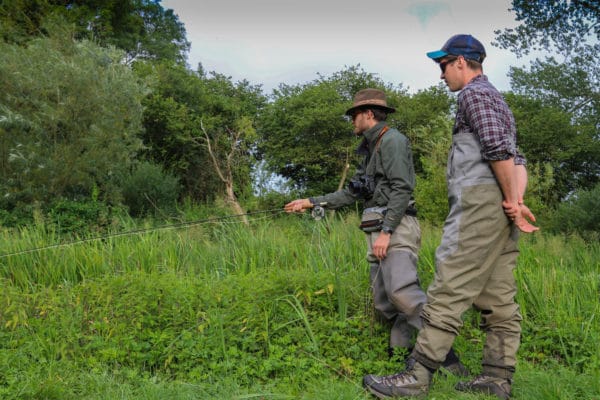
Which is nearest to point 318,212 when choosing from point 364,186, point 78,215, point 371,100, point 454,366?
point 364,186

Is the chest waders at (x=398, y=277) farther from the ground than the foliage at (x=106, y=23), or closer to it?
closer to it

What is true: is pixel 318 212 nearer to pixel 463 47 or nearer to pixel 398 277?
pixel 398 277

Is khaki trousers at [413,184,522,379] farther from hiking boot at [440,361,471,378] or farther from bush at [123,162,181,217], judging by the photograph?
bush at [123,162,181,217]

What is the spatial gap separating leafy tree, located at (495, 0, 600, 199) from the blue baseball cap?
1476cm

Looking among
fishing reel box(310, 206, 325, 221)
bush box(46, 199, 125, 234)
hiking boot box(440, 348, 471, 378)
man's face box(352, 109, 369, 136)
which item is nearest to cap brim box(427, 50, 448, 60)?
man's face box(352, 109, 369, 136)

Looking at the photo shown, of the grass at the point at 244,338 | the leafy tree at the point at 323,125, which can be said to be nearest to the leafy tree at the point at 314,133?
the leafy tree at the point at 323,125

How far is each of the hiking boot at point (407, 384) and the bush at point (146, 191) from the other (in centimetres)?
1346

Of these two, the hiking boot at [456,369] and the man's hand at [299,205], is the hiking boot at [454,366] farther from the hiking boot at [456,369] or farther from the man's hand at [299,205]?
the man's hand at [299,205]

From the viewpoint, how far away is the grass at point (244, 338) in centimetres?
366

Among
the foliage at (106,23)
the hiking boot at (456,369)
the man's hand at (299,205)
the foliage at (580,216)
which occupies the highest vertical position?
the foliage at (106,23)

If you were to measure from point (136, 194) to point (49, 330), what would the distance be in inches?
496

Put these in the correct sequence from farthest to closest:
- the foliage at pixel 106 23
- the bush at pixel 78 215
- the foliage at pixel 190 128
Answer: the foliage at pixel 190 128 → the foliage at pixel 106 23 → the bush at pixel 78 215

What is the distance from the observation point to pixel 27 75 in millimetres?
13359

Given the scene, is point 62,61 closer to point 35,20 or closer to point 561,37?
point 35,20
